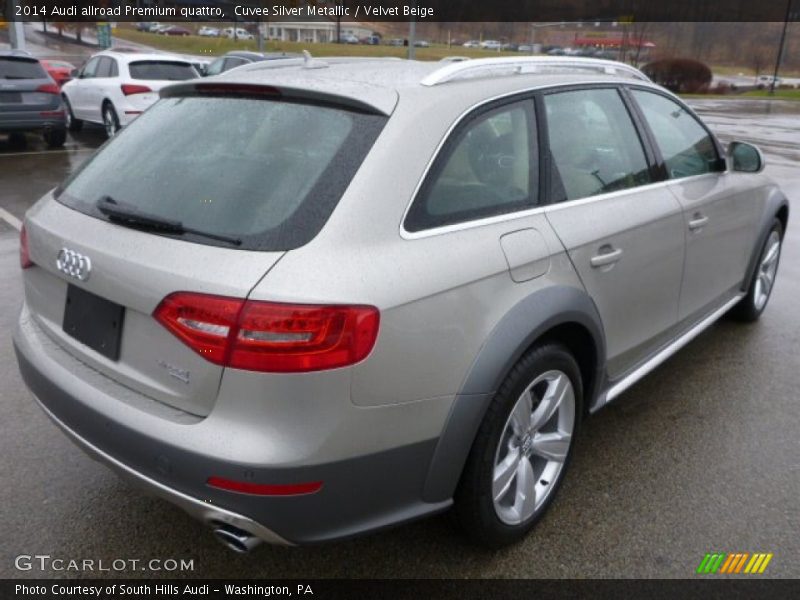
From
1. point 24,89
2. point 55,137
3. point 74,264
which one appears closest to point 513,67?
point 74,264

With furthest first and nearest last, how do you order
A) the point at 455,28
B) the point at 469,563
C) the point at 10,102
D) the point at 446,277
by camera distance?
the point at 455,28 < the point at 10,102 < the point at 469,563 < the point at 446,277

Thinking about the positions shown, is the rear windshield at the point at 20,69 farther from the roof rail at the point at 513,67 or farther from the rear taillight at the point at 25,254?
the roof rail at the point at 513,67

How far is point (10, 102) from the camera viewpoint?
35.8ft

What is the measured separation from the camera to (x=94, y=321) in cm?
225

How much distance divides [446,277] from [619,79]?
69.1 inches

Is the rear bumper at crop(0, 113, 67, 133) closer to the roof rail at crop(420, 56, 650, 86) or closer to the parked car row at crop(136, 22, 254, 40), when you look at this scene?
the roof rail at crop(420, 56, 650, 86)

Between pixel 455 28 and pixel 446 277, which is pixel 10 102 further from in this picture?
pixel 455 28

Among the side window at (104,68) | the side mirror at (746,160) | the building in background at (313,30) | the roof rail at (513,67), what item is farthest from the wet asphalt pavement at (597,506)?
the building in background at (313,30)

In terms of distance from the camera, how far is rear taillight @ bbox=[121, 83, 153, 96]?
37.7 ft

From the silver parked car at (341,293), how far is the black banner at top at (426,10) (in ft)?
98.7

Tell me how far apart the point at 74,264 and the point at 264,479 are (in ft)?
3.17

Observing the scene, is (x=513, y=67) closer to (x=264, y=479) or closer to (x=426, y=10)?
(x=264, y=479)

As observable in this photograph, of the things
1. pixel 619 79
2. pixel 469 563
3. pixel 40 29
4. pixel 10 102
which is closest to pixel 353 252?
pixel 469 563

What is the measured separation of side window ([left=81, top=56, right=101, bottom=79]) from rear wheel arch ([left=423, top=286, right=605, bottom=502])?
12491 mm
